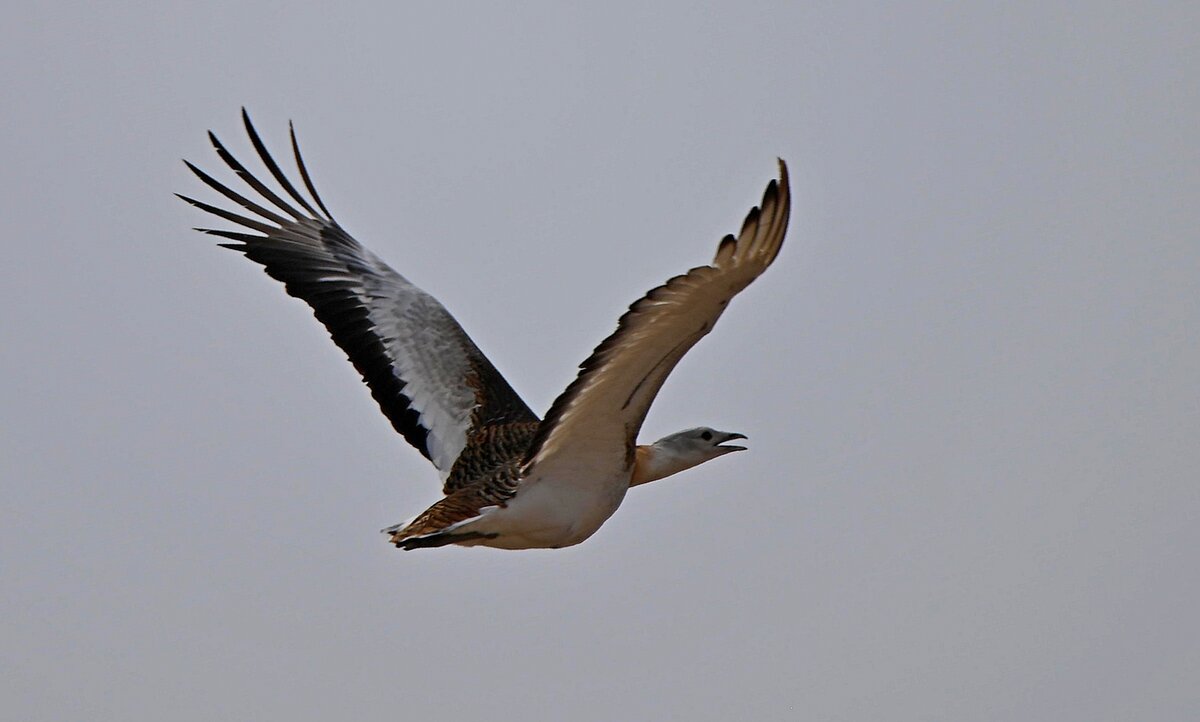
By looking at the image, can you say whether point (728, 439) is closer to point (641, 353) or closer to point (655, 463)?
point (655, 463)

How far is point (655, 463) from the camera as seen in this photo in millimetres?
12680

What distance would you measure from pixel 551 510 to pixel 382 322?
11.5 ft

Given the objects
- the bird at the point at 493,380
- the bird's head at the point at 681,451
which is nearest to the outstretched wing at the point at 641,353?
the bird at the point at 493,380

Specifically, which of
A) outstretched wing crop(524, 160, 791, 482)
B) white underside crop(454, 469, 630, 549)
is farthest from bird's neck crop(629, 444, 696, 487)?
outstretched wing crop(524, 160, 791, 482)

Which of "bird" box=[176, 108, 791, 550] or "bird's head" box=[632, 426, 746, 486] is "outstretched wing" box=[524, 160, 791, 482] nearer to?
"bird" box=[176, 108, 791, 550]

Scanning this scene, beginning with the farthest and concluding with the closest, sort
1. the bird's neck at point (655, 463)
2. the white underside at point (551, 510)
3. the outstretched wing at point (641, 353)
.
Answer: the bird's neck at point (655, 463), the white underside at point (551, 510), the outstretched wing at point (641, 353)

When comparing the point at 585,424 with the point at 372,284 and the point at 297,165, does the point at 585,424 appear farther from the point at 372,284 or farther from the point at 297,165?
the point at 297,165

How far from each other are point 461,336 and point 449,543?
123 inches

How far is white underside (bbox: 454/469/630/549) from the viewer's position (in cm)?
1165

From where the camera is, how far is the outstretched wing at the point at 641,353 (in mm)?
9258

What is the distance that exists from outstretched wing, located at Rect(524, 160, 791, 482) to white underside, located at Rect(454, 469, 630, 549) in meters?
0.13

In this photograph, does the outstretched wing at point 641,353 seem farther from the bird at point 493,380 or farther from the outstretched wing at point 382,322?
the outstretched wing at point 382,322

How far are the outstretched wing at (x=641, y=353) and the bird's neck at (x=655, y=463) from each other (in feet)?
3.48

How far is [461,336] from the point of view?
47.3 feet
